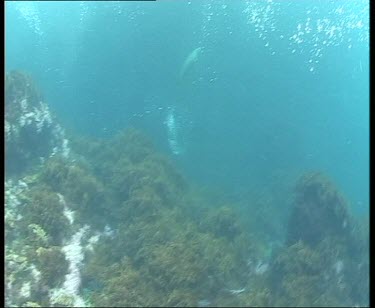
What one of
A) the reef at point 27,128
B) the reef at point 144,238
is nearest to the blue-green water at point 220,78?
the reef at point 27,128

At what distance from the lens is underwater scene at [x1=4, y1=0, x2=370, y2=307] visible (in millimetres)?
5762

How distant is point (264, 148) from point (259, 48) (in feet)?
7.27

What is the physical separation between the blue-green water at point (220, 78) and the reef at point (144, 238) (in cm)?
57

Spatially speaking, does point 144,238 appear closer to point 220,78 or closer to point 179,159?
point 179,159

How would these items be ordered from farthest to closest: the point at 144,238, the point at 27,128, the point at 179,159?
the point at 179,159 < the point at 27,128 < the point at 144,238

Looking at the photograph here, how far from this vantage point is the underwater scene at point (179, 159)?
5.76 m

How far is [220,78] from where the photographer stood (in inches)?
289

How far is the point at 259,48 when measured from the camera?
28.1 feet

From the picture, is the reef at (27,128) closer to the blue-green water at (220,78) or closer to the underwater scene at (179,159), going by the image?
the underwater scene at (179,159)

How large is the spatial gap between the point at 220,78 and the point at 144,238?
3262mm

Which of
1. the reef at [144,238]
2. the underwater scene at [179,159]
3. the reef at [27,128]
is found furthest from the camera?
the reef at [27,128]

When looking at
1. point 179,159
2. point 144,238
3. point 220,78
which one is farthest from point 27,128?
point 220,78

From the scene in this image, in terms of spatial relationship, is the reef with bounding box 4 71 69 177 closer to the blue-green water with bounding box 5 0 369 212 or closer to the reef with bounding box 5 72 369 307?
the reef with bounding box 5 72 369 307

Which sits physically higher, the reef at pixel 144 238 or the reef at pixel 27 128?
the reef at pixel 27 128
